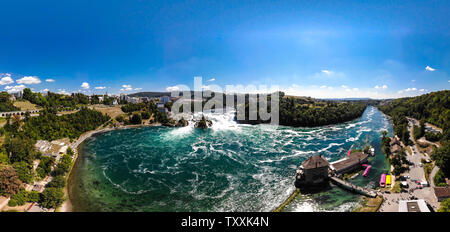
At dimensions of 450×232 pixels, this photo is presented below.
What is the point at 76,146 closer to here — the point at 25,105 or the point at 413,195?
the point at 25,105

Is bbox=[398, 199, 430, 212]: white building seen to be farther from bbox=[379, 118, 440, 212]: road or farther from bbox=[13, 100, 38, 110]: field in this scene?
bbox=[13, 100, 38, 110]: field

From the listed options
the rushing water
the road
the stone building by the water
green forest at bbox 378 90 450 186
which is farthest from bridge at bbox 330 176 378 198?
green forest at bbox 378 90 450 186

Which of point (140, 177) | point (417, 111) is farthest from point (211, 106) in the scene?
point (417, 111)

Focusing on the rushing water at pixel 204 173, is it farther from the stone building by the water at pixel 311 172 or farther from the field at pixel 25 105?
the field at pixel 25 105

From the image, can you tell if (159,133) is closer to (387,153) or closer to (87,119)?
(87,119)

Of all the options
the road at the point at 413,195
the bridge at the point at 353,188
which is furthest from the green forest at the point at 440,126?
the bridge at the point at 353,188
